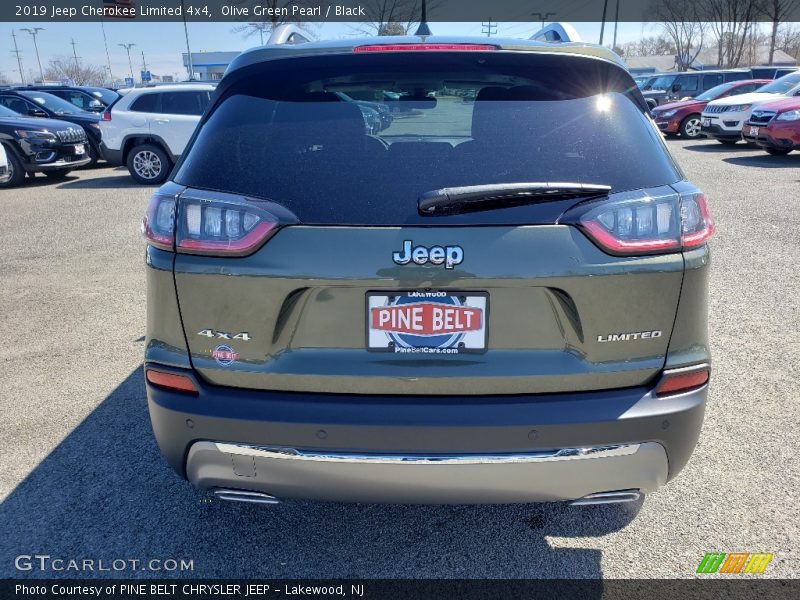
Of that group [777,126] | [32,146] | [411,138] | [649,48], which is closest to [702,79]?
[777,126]

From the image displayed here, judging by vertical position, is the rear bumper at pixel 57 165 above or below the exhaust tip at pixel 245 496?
below

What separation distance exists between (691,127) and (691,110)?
1.92 ft

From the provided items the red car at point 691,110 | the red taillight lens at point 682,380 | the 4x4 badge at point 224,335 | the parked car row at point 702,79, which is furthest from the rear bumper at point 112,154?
the parked car row at point 702,79

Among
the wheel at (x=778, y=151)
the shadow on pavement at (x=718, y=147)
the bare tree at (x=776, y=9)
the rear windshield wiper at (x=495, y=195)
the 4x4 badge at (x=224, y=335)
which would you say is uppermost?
the bare tree at (x=776, y=9)

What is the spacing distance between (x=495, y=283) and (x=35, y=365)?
378cm

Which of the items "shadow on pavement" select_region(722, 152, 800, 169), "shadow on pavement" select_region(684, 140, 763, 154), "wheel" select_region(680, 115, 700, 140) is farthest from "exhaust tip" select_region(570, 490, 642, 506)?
"wheel" select_region(680, 115, 700, 140)

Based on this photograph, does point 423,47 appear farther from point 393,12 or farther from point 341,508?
point 393,12

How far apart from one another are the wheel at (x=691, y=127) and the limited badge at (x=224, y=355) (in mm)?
20630

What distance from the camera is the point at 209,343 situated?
2.07m

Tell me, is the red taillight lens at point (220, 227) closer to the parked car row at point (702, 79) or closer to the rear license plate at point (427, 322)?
the rear license plate at point (427, 322)

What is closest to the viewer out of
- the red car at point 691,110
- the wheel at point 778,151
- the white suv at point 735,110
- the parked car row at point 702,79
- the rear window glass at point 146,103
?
the rear window glass at point 146,103

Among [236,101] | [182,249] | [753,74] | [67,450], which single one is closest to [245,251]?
[182,249]

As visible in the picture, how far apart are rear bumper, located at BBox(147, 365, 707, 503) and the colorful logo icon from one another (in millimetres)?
655

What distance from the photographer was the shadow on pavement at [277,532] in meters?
2.49
